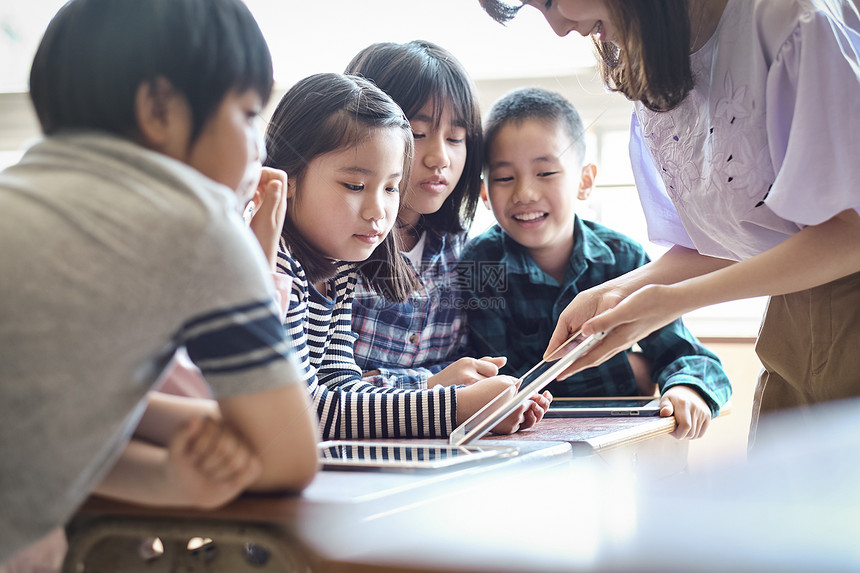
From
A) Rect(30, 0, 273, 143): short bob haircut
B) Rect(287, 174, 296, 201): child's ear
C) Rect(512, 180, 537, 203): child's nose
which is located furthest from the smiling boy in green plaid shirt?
Rect(30, 0, 273, 143): short bob haircut

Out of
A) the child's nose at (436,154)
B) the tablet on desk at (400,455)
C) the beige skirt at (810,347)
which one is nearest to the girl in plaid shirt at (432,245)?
the child's nose at (436,154)

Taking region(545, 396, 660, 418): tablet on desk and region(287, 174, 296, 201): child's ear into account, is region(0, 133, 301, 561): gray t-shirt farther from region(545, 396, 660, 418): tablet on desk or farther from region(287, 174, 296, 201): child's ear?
region(545, 396, 660, 418): tablet on desk

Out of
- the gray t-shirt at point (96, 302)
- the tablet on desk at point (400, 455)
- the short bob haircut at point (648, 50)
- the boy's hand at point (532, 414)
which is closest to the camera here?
the gray t-shirt at point (96, 302)

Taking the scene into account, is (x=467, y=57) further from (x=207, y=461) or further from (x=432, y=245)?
(x=207, y=461)

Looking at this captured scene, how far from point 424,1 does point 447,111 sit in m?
0.13

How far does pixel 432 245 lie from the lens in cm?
55

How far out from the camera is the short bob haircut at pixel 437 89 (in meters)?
0.48

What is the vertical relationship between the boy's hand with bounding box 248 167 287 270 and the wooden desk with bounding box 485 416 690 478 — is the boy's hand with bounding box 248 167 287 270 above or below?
above

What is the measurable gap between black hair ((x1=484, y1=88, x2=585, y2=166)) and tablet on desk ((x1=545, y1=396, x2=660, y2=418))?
232 mm

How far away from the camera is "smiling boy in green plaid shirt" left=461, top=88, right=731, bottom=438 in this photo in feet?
1.82

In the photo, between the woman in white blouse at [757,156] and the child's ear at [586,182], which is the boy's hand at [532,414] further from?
the child's ear at [586,182]

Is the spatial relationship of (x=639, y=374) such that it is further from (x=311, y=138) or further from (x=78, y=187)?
(x=78, y=187)

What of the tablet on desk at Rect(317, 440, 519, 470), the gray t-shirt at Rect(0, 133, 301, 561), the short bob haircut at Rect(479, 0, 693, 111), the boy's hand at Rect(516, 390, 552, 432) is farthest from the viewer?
the boy's hand at Rect(516, 390, 552, 432)

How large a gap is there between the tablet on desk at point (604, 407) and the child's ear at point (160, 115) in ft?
1.57
